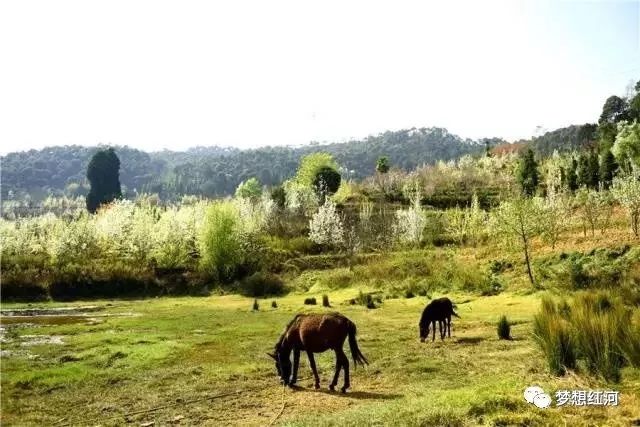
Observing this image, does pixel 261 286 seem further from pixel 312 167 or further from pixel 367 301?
pixel 312 167

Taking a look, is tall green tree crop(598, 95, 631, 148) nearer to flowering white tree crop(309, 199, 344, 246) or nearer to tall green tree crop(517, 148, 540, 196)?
tall green tree crop(517, 148, 540, 196)

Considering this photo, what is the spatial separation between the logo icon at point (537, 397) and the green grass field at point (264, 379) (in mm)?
195

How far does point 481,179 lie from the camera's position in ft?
359

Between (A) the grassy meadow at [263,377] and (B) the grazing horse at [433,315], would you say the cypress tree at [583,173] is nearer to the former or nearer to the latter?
(A) the grassy meadow at [263,377]

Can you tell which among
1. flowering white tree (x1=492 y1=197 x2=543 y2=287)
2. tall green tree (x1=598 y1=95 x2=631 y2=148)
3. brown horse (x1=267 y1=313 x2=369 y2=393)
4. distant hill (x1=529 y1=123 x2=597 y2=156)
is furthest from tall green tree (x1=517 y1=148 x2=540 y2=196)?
brown horse (x1=267 y1=313 x2=369 y2=393)

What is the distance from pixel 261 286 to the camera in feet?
168

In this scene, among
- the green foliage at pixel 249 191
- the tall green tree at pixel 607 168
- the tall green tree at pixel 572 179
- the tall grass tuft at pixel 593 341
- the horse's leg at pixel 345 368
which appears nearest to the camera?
the tall grass tuft at pixel 593 341

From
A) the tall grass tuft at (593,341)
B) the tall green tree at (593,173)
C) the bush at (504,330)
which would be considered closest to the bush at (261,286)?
the bush at (504,330)

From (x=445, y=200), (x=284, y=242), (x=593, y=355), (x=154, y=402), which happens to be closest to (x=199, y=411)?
(x=154, y=402)

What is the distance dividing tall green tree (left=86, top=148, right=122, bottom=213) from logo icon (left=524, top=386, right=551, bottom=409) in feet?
386

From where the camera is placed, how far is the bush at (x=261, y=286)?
167ft

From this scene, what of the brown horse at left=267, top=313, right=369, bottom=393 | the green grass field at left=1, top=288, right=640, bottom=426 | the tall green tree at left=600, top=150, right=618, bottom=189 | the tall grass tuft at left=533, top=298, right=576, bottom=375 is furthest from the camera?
the tall green tree at left=600, top=150, right=618, bottom=189

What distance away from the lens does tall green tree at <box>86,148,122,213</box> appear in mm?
→ 116562

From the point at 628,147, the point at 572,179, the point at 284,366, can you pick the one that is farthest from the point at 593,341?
the point at 572,179
